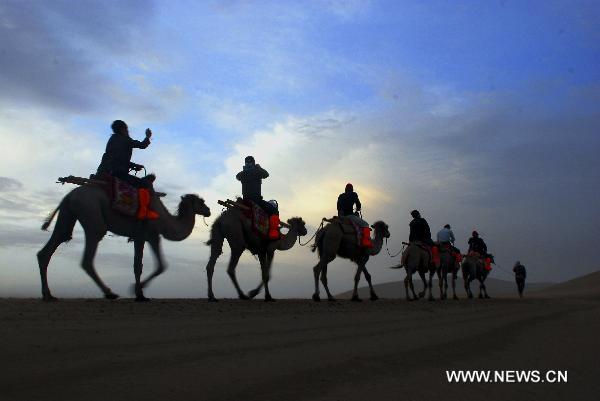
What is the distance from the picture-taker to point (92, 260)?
11.5 metres

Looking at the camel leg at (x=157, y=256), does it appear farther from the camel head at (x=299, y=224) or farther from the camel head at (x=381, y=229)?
the camel head at (x=381, y=229)

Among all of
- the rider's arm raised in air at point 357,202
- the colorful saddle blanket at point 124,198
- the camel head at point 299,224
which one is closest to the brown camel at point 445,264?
the rider's arm raised in air at point 357,202

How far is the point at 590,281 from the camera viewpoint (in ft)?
153

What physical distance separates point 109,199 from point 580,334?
350 inches

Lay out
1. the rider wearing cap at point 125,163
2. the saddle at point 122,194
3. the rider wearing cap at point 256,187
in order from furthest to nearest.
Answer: the rider wearing cap at point 256,187 → the rider wearing cap at point 125,163 → the saddle at point 122,194

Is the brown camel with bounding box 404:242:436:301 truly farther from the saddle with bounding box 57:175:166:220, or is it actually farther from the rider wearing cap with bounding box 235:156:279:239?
the saddle with bounding box 57:175:166:220

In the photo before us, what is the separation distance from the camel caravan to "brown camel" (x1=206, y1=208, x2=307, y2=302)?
24mm

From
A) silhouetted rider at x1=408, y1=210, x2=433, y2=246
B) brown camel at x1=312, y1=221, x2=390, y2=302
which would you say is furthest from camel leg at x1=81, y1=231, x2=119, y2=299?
silhouetted rider at x1=408, y1=210, x2=433, y2=246

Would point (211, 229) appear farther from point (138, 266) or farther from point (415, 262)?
point (415, 262)

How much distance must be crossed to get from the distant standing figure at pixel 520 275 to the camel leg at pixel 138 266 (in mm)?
27019

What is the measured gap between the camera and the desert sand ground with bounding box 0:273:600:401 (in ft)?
15.2

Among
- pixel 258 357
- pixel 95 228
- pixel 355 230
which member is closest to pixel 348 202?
pixel 355 230

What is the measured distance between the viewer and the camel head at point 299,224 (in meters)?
17.3

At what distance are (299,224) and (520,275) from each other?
21.3m
